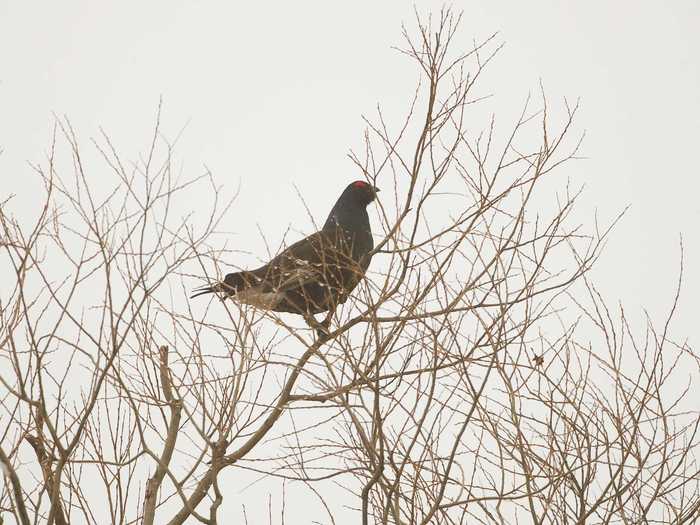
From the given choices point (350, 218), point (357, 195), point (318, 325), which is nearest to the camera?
point (318, 325)

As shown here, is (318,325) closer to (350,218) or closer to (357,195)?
(350,218)

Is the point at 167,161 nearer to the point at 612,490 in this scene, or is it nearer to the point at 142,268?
the point at 142,268

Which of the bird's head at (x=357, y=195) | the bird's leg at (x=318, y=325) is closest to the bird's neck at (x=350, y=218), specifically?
the bird's head at (x=357, y=195)

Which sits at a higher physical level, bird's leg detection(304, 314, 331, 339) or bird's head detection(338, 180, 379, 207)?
bird's head detection(338, 180, 379, 207)

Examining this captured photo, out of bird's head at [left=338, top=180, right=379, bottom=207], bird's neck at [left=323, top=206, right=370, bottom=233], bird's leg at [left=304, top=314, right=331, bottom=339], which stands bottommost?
bird's leg at [left=304, top=314, right=331, bottom=339]

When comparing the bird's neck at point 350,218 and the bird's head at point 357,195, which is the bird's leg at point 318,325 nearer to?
the bird's neck at point 350,218

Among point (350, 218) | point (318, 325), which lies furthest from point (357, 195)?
point (318, 325)

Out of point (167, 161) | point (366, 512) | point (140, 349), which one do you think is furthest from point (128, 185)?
point (366, 512)

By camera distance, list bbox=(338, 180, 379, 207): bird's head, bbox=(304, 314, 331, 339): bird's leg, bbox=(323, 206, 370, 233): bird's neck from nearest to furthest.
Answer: bbox=(304, 314, 331, 339): bird's leg < bbox=(323, 206, 370, 233): bird's neck < bbox=(338, 180, 379, 207): bird's head

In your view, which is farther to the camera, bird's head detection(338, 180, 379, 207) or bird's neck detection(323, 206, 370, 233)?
bird's head detection(338, 180, 379, 207)

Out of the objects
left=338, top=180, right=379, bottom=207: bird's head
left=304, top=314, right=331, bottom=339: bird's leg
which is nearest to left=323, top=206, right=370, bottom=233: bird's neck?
left=338, top=180, right=379, bottom=207: bird's head

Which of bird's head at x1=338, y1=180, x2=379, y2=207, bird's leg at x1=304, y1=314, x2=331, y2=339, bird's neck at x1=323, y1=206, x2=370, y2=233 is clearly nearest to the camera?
bird's leg at x1=304, y1=314, x2=331, y2=339

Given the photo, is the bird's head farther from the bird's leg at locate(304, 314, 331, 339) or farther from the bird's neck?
the bird's leg at locate(304, 314, 331, 339)

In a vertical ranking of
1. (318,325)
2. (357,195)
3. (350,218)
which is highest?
(357,195)
